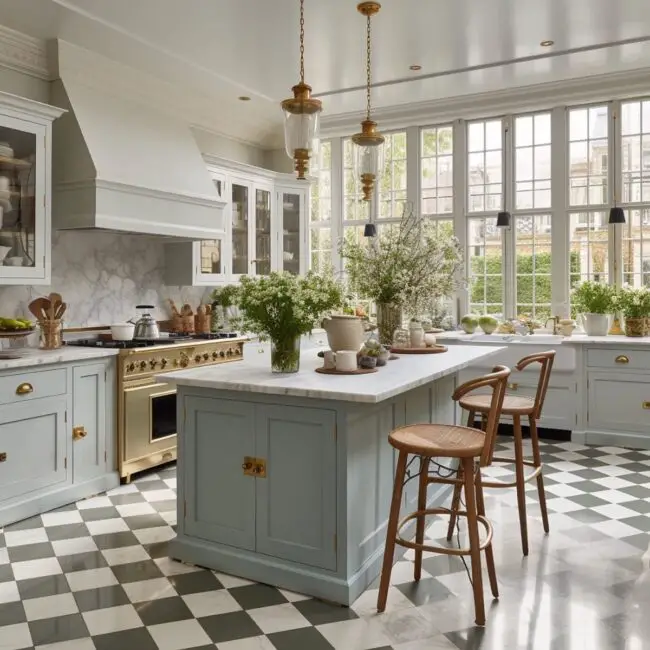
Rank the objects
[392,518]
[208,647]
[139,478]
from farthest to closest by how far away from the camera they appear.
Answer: [139,478]
[392,518]
[208,647]

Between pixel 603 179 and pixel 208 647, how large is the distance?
18.3ft

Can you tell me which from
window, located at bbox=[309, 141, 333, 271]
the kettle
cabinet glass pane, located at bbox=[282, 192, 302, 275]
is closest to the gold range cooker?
the kettle

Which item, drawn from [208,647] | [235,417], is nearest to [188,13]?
[235,417]

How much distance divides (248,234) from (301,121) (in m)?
3.42

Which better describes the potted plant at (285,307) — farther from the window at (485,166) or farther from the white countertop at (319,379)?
the window at (485,166)

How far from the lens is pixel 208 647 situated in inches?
99.3

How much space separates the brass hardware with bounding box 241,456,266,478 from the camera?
10.0ft

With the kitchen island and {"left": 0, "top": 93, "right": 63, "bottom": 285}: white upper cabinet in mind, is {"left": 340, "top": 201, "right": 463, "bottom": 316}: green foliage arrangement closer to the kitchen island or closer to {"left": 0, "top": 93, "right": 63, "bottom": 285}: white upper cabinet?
the kitchen island

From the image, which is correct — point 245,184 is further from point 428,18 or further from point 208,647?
point 208,647

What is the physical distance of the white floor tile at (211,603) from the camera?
281 cm

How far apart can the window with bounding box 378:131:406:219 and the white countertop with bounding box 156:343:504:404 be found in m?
3.77

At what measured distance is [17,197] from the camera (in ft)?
14.0

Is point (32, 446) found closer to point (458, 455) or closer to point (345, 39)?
point (458, 455)

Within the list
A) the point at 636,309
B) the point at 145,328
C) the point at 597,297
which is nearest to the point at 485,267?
the point at 597,297
